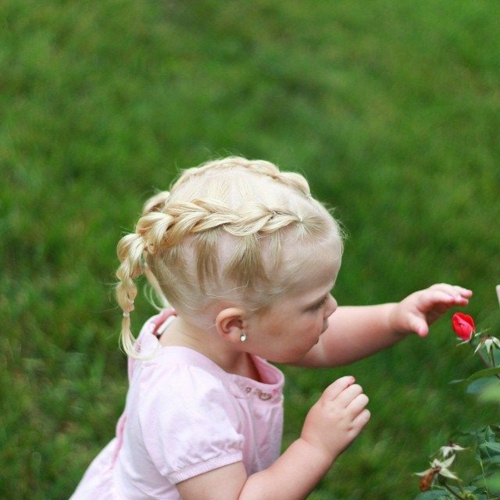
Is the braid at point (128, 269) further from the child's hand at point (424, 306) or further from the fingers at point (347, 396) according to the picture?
the child's hand at point (424, 306)

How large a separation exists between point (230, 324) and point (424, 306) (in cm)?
42

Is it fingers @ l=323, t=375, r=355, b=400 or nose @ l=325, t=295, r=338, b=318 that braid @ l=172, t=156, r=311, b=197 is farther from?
fingers @ l=323, t=375, r=355, b=400

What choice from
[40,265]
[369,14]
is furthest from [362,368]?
[369,14]

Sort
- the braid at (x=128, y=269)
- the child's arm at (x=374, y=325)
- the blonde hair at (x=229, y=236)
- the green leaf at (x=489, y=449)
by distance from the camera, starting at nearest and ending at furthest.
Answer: the green leaf at (x=489, y=449) < the blonde hair at (x=229, y=236) < the braid at (x=128, y=269) < the child's arm at (x=374, y=325)

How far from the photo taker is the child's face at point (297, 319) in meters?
1.71

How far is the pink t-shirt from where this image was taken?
5.63ft

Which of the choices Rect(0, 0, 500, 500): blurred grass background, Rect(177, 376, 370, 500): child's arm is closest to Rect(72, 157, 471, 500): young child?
Rect(177, 376, 370, 500): child's arm

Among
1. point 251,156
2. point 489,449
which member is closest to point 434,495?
point 489,449

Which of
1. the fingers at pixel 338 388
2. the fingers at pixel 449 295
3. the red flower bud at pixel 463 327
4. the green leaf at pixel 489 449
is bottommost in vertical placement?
the fingers at pixel 338 388

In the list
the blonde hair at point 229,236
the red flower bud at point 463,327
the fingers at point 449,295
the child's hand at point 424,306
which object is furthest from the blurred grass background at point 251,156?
the red flower bud at point 463,327

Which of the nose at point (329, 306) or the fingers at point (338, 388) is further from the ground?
the nose at point (329, 306)

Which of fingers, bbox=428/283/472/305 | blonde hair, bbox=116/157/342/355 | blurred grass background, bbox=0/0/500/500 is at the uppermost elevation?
blonde hair, bbox=116/157/342/355

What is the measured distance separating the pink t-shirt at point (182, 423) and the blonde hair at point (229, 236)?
0.43 ft

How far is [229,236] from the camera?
1645 mm
